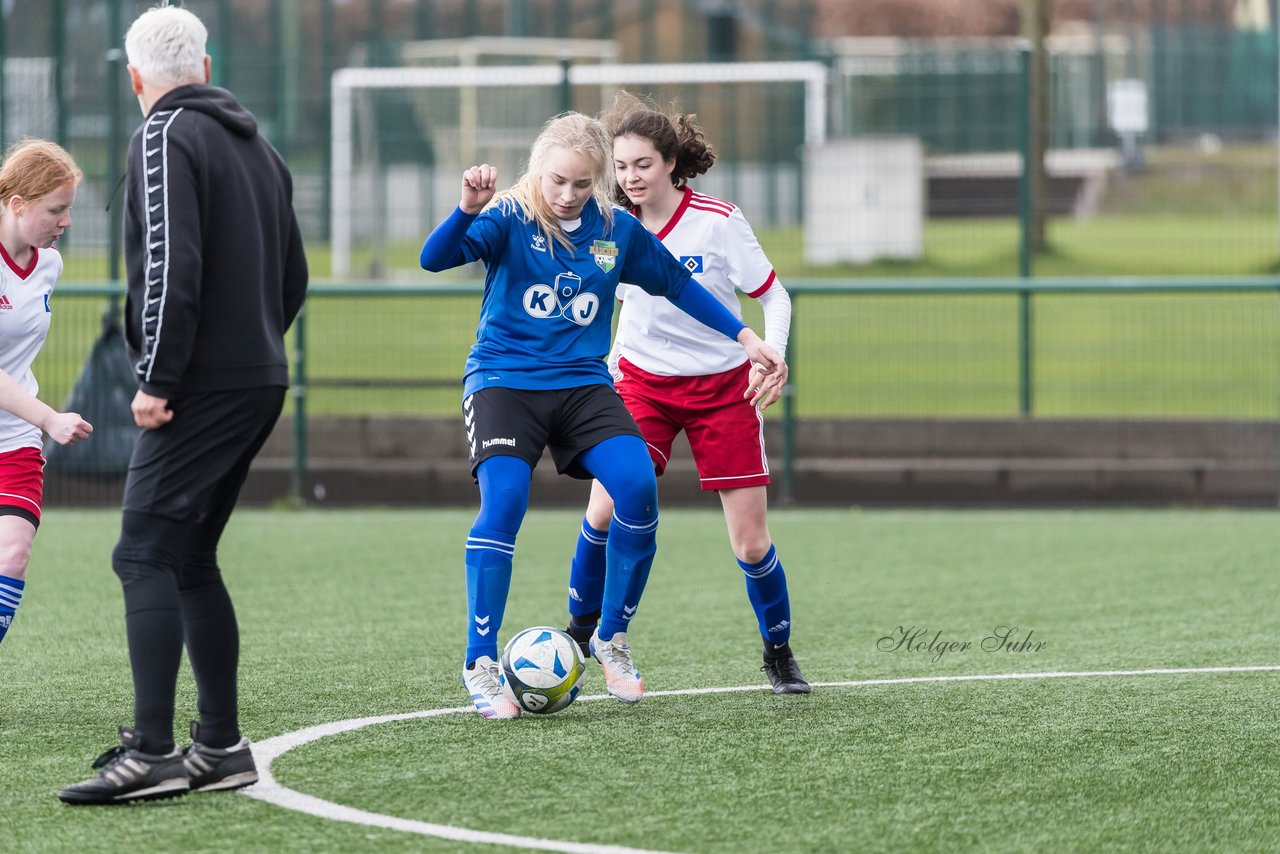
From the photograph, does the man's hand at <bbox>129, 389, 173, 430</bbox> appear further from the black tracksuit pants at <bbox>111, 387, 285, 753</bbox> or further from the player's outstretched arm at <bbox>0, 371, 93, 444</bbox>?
the player's outstretched arm at <bbox>0, 371, 93, 444</bbox>

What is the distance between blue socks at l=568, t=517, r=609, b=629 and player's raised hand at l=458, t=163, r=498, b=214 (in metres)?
1.37

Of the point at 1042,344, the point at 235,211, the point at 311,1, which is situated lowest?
the point at 1042,344

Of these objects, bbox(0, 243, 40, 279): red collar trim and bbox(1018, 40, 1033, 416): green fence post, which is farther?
bbox(1018, 40, 1033, 416): green fence post

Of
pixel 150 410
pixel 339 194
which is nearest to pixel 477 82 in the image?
pixel 339 194

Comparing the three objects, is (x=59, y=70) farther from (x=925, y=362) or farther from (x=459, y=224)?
(x=459, y=224)

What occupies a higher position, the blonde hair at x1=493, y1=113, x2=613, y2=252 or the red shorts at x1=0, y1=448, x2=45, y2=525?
the blonde hair at x1=493, y1=113, x2=613, y2=252

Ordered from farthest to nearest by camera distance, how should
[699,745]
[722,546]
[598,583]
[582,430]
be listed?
[722,546], [598,583], [582,430], [699,745]

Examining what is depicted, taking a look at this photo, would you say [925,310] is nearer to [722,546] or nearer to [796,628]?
[722,546]

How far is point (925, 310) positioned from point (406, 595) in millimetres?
5662

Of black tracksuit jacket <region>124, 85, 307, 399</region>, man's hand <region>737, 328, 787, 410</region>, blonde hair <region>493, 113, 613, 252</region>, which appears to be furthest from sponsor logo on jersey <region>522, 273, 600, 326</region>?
black tracksuit jacket <region>124, 85, 307, 399</region>

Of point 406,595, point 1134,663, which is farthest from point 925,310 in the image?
point 1134,663

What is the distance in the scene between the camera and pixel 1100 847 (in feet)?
12.8

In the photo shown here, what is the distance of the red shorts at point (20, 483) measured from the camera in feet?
17.5

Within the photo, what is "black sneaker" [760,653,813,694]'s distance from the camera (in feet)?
19.1
